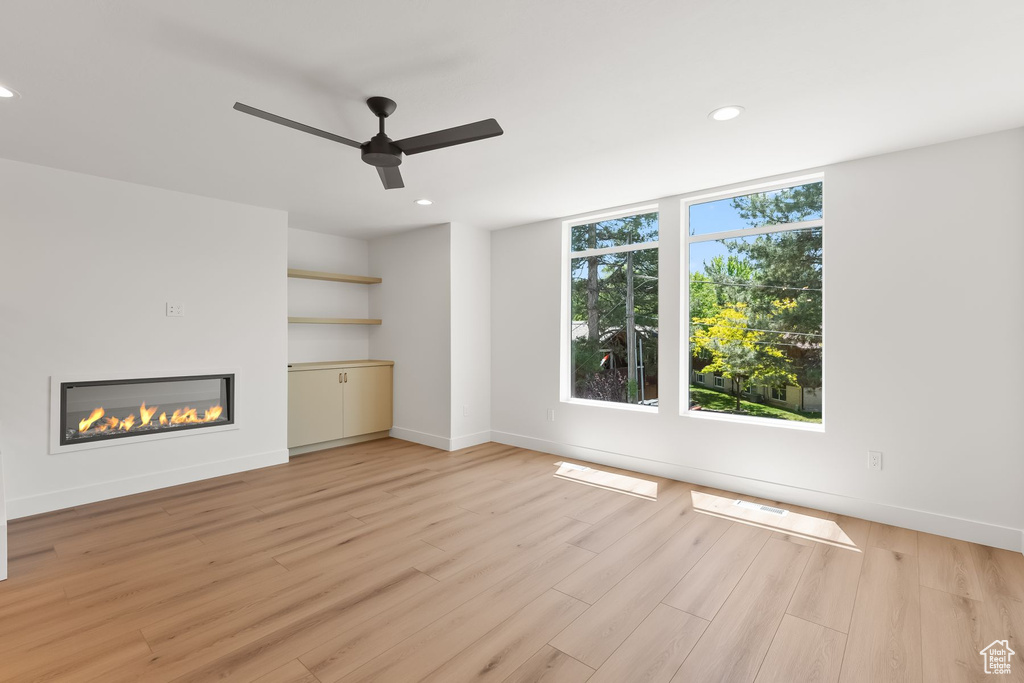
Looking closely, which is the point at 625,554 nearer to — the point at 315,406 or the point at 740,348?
the point at 740,348

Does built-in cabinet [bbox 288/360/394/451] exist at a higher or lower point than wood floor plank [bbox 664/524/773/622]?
higher

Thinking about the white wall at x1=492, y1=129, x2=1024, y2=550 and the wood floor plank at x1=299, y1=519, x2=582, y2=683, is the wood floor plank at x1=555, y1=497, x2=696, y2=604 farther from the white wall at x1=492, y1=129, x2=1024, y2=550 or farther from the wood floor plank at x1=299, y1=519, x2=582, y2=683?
the white wall at x1=492, y1=129, x2=1024, y2=550

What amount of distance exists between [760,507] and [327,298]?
4.82 meters

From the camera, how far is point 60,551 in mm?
2668

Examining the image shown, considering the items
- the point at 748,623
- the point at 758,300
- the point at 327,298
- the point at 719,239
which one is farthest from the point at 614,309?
the point at 327,298

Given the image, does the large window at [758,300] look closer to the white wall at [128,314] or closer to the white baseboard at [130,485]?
the white wall at [128,314]

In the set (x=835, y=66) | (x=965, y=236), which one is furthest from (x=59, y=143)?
(x=965, y=236)

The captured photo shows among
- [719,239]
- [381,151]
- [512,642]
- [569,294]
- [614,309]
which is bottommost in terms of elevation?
[512,642]

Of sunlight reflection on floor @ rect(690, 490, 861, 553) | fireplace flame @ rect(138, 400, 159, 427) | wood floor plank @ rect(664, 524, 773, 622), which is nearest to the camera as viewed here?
wood floor plank @ rect(664, 524, 773, 622)

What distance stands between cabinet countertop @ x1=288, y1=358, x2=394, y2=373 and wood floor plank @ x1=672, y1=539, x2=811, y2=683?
13.6 ft

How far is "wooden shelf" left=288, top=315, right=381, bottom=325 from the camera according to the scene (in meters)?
4.97

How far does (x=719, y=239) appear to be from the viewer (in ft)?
12.6

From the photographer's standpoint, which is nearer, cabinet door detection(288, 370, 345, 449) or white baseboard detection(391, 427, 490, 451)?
cabinet door detection(288, 370, 345, 449)

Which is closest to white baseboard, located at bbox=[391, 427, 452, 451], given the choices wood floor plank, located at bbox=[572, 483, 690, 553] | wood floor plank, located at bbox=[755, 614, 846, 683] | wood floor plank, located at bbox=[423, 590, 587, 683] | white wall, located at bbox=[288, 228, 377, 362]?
white wall, located at bbox=[288, 228, 377, 362]
